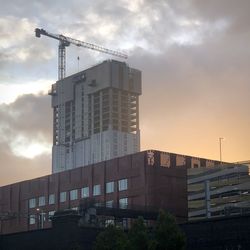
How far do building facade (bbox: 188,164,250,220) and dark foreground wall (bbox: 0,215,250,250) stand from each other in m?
44.0

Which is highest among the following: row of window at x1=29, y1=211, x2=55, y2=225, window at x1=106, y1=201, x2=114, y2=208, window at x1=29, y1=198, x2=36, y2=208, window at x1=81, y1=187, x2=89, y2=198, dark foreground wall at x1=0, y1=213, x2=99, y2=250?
window at x1=81, y1=187, x2=89, y2=198

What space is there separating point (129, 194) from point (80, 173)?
54.4 feet

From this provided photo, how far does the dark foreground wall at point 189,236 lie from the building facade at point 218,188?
144ft

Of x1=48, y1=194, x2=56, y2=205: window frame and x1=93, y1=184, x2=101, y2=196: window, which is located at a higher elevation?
x1=93, y1=184, x2=101, y2=196: window

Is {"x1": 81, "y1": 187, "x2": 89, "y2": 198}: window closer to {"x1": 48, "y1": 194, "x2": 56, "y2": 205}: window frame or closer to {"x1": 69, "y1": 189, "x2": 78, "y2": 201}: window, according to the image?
{"x1": 69, "y1": 189, "x2": 78, "y2": 201}: window

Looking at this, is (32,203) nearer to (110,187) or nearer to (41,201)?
(41,201)

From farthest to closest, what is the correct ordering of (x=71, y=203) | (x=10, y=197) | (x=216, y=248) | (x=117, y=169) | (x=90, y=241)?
(x=10, y=197)
(x=71, y=203)
(x=117, y=169)
(x=90, y=241)
(x=216, y=248)

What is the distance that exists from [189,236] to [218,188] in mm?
55041

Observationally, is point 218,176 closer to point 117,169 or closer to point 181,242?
point 117,169

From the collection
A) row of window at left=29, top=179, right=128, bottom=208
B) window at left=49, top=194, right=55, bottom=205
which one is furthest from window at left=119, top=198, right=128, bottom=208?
window at left=49, top=194, right=55, bottom=205

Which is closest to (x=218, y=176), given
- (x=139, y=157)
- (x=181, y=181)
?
(x=181, y=181)

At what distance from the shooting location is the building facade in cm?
10756

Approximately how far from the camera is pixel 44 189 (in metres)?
131

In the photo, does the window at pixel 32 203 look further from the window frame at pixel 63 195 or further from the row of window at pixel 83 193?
the window frame at pixel 63 195
